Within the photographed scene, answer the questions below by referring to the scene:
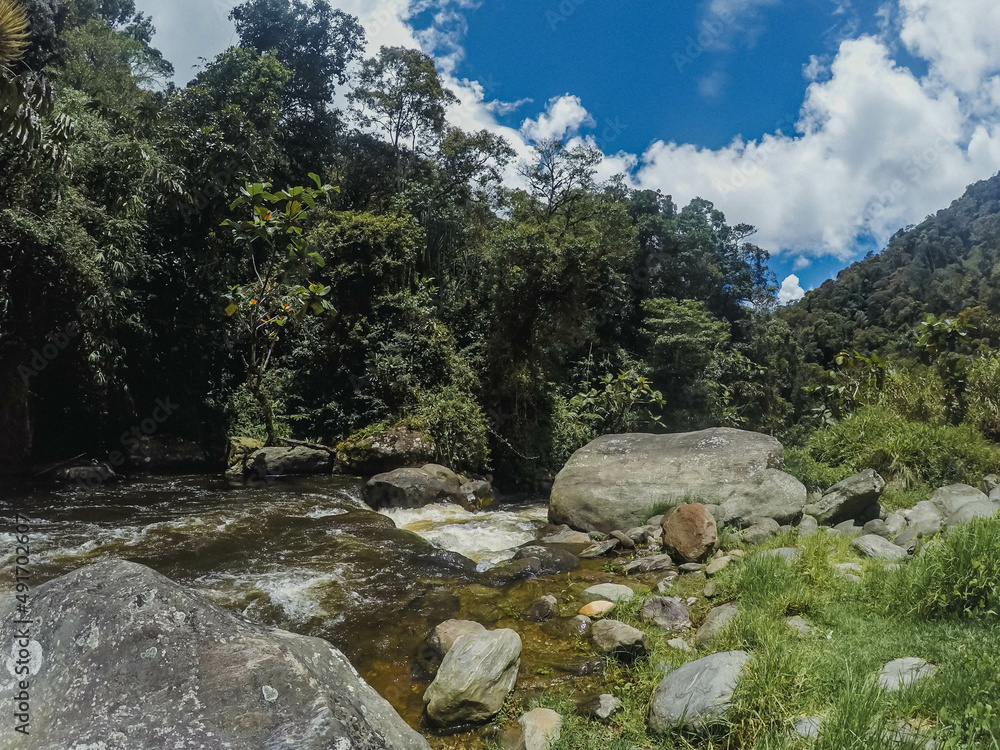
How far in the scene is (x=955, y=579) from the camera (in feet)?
12.4

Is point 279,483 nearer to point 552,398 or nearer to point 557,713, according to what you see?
point 552,398

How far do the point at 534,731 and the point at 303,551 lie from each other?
4.34 m

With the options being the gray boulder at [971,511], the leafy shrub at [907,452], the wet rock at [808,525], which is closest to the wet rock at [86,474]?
the wet rock at [808,525]

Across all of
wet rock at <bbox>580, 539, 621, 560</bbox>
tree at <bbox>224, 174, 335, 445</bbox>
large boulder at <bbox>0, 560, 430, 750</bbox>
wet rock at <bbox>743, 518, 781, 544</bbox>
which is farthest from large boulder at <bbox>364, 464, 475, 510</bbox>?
large boulder at <bbox>0, 560, 430, 750</bbox>

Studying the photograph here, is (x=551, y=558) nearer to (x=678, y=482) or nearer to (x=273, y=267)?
(x=678, y=482)

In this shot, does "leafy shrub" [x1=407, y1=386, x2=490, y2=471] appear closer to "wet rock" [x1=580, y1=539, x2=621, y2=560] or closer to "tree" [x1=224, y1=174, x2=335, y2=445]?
"tree" [x1=224, y1=174, x2=335, y2=445]

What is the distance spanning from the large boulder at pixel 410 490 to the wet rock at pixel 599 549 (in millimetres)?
3931

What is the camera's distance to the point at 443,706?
3691 millimetres

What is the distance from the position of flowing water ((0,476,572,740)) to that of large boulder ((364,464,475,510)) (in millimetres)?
212

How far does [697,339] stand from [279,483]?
1260 centimetres

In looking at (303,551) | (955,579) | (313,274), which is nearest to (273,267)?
(313,274)

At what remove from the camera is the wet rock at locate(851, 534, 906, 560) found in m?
5.22

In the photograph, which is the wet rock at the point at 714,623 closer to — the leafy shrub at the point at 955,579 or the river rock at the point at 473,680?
Answer: the leafy shrub at the point at 955,579

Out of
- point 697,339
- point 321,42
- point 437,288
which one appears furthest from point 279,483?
point 321,42
